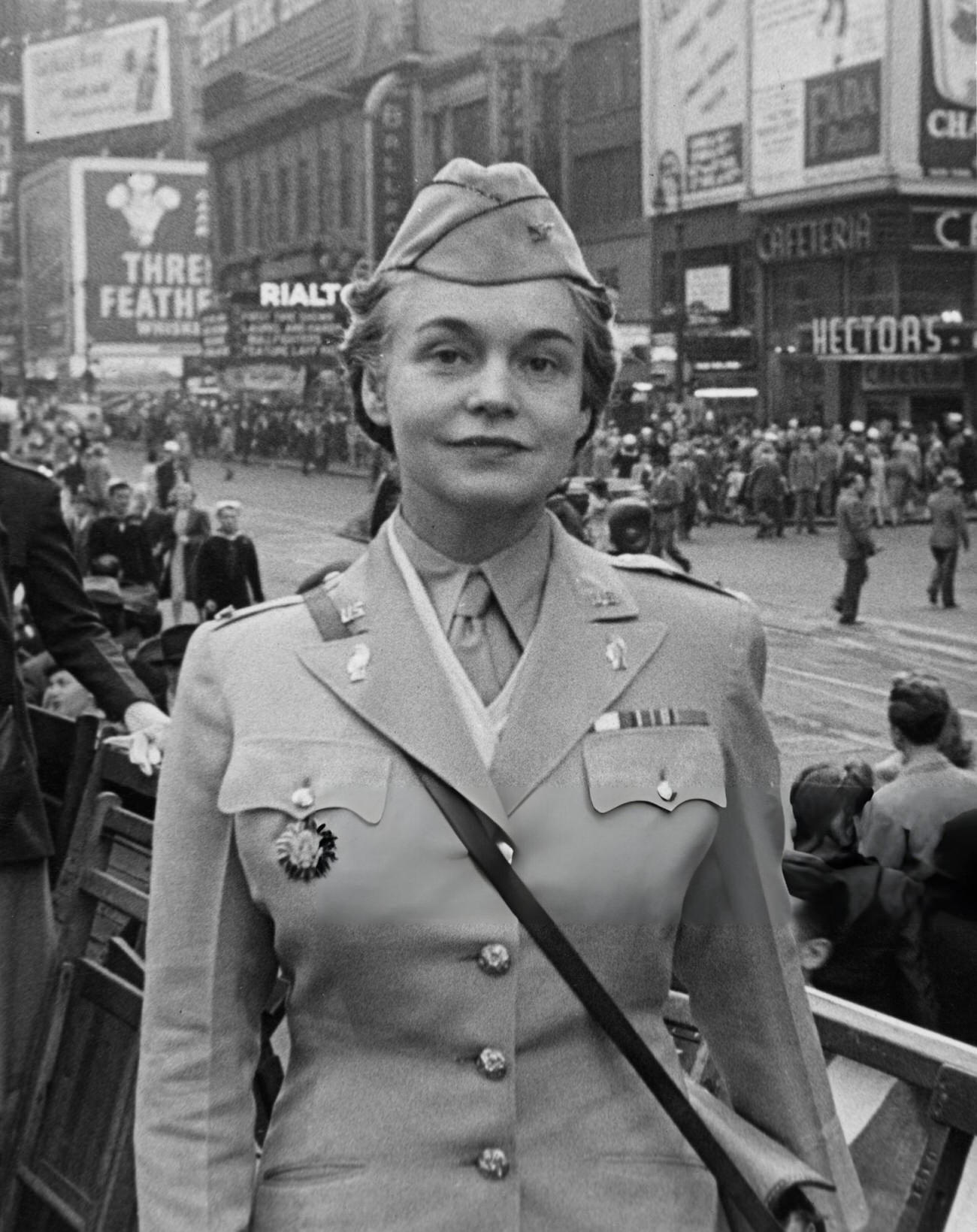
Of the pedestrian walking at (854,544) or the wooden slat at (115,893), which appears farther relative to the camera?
the pedestrian walking at (854,544)

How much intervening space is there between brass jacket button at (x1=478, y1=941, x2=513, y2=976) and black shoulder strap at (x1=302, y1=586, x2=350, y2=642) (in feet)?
1.03

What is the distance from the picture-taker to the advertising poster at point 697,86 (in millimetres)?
7258

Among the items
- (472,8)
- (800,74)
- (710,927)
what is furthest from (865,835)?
(472,8)

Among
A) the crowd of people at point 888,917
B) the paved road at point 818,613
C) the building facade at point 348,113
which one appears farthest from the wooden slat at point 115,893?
the paved road at point 818,613

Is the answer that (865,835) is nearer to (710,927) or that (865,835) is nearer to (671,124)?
(710,927)

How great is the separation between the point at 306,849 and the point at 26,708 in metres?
1.93

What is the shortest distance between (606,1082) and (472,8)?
24.0 ft

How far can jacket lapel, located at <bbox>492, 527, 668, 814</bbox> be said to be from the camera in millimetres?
1558

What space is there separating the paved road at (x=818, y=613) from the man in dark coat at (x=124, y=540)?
107 centimetres

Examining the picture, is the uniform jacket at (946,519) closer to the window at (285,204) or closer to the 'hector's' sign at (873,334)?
the 'hector's' sign at (873,334)

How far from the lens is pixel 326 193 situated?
10.0 meters

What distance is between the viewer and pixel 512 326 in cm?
160

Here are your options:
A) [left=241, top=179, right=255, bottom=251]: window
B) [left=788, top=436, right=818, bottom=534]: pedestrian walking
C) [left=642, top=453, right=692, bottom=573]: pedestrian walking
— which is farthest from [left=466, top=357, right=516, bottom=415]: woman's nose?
[left=241, top=179, right=255, bottom=251]: window

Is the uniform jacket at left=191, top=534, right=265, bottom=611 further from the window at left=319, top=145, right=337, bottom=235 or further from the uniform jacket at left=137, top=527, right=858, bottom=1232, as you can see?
the uniform jacket at left=137, top=527, right=858, bottom=1232
